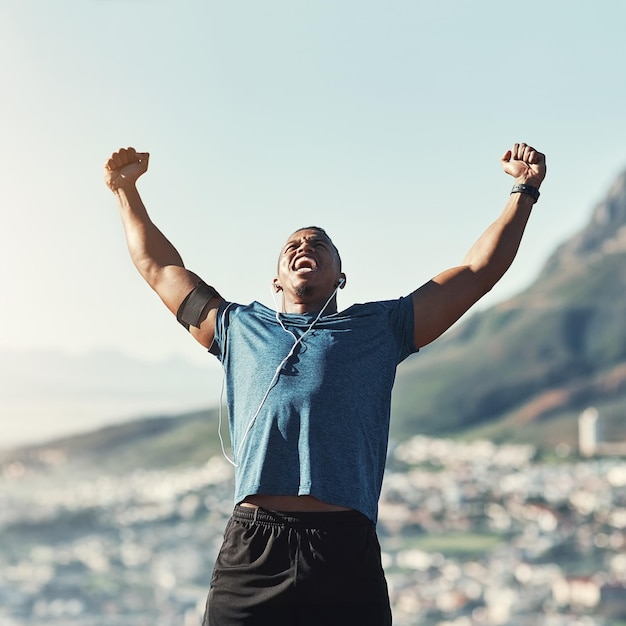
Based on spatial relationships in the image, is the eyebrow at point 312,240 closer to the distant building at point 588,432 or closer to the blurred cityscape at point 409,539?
the blurred cityscape at point 409,539

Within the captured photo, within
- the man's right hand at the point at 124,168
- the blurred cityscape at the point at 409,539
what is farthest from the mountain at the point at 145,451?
the man's right hand at the point at 124,168

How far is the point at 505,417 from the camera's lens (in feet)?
218

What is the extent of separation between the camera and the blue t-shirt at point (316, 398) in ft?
6.51

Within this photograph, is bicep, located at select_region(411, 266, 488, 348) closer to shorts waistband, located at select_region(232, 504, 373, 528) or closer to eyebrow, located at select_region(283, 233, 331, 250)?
eyebrow, located at select_region(283, 233, 331, 250)

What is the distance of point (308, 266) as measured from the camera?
7.05 feet

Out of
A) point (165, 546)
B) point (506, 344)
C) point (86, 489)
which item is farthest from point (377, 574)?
point (506, 344)

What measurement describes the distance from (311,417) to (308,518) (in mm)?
180

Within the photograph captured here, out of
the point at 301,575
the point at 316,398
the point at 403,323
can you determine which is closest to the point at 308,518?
the point at 301,575

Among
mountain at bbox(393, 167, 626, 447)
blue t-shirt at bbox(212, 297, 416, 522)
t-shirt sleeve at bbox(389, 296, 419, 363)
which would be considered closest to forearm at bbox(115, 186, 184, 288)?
blue t-shirt at bbox(212, 297, 416, 522)

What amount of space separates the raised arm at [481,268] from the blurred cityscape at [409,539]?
123ft

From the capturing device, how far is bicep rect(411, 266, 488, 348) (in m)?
2.13

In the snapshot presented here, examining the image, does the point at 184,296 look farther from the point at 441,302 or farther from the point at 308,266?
the point at 441,302

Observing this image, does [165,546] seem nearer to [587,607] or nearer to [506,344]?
[587,607]

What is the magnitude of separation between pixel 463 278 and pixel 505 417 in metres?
65.5
